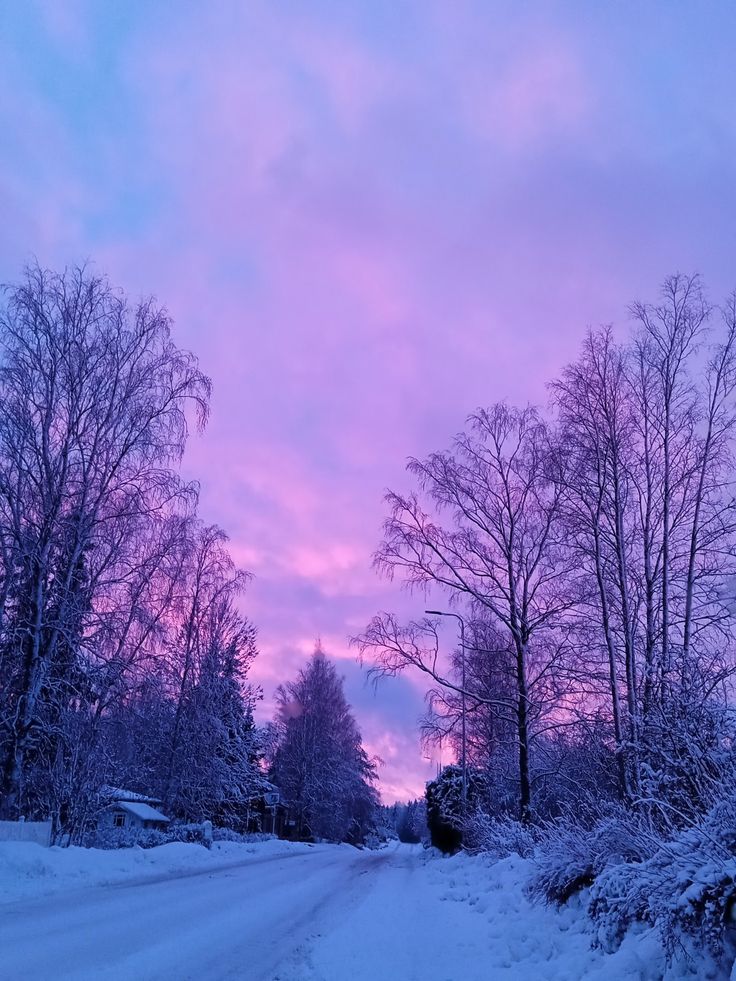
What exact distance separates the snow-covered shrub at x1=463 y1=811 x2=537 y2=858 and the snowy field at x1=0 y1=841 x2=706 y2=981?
90cm

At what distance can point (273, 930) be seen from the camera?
9.93m

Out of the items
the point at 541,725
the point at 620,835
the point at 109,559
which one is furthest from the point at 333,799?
the point at 620,835

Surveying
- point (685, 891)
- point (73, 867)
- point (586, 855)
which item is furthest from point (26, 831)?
point (685, 891)

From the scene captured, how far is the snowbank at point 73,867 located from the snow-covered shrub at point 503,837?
7.30 metres

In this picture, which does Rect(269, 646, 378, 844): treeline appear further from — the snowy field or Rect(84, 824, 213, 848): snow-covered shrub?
the snowy field

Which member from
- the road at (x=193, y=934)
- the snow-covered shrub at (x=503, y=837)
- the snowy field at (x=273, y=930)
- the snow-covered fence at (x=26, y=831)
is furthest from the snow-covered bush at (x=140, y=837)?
the snow-covered shrub at (x=503, y=837)

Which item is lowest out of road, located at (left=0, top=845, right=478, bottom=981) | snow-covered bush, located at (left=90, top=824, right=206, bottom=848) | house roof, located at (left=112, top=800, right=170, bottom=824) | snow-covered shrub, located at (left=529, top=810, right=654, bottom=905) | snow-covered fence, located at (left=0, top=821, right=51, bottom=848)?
house roof, located at (left=112, top=800, right=170, bottom=824)

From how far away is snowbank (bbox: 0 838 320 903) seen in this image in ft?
40.3

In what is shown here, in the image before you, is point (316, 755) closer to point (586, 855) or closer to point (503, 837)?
point (503, 837)

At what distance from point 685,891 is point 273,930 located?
687 centimetres

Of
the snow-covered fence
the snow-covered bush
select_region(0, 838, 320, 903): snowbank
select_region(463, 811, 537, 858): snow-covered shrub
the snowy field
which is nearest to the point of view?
the snowy field

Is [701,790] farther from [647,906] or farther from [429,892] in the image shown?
[429,892]

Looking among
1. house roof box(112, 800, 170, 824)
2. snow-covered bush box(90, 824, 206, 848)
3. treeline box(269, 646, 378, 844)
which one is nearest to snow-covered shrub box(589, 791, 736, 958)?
snow-covered bush box(90, 824, 206, 848)

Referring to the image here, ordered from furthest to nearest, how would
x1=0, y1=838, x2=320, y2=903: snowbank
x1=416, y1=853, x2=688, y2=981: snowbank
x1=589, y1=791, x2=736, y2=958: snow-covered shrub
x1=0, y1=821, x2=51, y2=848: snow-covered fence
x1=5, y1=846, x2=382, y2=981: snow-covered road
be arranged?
x1=0, y1=821, x2=51, y2=848: snow-covered fence → x1=0, y1=838, x2=320, y2=903: snowbank → x1=5, y1=846, x2=382, y2=981: snow-covered road → x1=416, y1=853, x2=688, y2=981: snowbank → x1=589, y1=791, x2=736, y2=958: snow-covered shrub
